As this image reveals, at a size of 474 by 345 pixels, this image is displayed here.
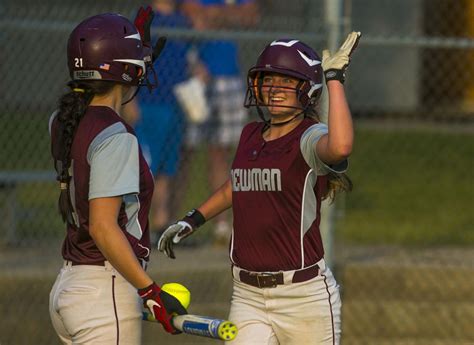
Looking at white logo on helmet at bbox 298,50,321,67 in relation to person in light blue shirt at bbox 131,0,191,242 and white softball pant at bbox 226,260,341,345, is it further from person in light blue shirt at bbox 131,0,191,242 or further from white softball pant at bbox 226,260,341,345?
person in light blue shirt at bbox 131,0,191,242

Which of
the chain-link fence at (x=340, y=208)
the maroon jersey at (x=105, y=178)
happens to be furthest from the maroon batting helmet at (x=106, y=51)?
the chain-link fence at (x=340, y=208)

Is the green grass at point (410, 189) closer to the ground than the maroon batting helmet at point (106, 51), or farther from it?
closer to the ground

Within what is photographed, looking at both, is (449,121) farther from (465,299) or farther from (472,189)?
(465,299)

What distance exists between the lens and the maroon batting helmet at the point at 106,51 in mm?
4477

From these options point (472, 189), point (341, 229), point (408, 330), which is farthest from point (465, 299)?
point (472, 189)

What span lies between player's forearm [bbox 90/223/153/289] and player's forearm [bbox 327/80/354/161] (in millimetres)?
887

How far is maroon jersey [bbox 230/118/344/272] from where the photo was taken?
16.0 feet

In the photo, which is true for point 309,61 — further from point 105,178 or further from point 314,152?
point 105,178

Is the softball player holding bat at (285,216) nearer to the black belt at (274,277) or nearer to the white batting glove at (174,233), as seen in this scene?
the black belt at (274,277)

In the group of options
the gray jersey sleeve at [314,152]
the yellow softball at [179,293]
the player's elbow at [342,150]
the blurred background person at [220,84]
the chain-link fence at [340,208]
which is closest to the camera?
the yellow softball at [179,293]

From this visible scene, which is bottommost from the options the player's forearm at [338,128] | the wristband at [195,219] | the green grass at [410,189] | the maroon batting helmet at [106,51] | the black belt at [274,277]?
the green grass at [410,189]

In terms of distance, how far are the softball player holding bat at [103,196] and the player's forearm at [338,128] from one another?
28.5 inches

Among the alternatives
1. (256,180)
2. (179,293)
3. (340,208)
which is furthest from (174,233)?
(340,208)

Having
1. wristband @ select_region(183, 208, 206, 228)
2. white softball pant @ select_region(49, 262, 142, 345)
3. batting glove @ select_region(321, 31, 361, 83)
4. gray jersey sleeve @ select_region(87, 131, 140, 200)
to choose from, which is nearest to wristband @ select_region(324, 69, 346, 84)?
batting glove @ select_region(321, 31, 361, 83)
